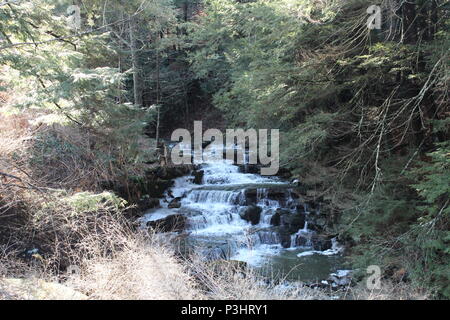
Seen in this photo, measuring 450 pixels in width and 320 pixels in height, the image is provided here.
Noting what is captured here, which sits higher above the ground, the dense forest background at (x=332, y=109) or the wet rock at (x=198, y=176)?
the dense forest background at (x=332, y=109)

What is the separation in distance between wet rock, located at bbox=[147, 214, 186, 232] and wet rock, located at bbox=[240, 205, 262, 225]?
189 cm

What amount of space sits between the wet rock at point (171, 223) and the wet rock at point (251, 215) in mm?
1889

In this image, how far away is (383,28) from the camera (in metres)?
8.60

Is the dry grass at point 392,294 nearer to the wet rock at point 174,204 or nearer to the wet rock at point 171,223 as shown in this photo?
the wet rock at point 171,223

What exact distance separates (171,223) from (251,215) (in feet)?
8.09

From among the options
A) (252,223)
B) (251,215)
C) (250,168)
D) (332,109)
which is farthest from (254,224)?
(250,168)

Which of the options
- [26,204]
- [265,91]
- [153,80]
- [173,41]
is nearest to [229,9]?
[173,41]

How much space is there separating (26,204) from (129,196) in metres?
3.94

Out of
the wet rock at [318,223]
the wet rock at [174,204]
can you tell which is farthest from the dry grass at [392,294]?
the wet rock at [174,204]

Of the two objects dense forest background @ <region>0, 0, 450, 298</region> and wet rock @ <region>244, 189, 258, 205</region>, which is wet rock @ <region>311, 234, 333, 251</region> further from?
wet rock @ <region>244, 189, 258, 205</region>

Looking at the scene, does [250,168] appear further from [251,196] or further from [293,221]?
[293,221]

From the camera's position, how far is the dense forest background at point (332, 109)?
5910 millimetres

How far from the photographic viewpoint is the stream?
28.7ft

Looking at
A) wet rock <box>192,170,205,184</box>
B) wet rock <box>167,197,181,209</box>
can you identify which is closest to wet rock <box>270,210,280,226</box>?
wet rock <box>167,197,181,209</box>
